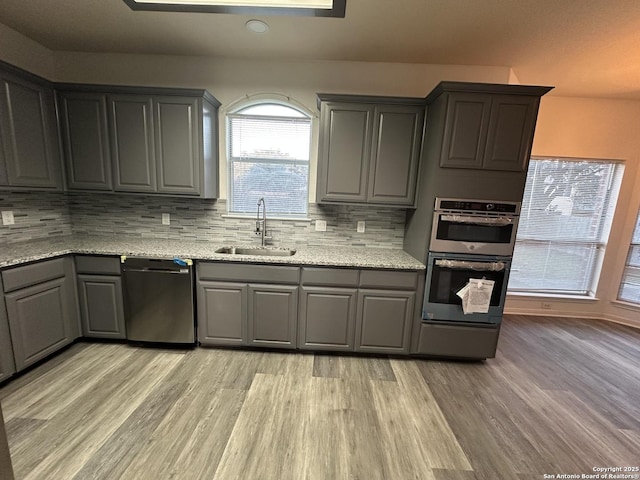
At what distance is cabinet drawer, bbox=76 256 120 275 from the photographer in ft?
7.79

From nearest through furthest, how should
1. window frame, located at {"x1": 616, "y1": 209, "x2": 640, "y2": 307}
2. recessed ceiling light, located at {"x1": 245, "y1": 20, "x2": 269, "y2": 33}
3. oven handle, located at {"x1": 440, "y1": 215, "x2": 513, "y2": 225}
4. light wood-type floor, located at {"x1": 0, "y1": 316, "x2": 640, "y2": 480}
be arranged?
light wood-type floor, located at {"x1": 0, "y1": 316, "x2": 640, "y2": 480}
recessed ceiling light, located at {"x1": 245, "y1": 20, "x2": 269, "y2": 33}
oven handle, located at {"x1": 440, "y1": 215, "x2": 513, "y2": 225}
window frame, located at {"x1": 616, "y1": 209, "x2": 640, "y2": 307}

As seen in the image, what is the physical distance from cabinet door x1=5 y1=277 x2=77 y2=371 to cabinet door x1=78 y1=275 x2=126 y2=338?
107mm

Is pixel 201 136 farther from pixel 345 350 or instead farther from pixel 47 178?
pixel 345 350

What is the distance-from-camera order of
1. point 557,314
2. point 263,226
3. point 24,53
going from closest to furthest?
point 24,53
point 263,226
point 557,314

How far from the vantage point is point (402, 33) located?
86.7 inches

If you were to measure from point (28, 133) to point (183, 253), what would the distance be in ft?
5.38

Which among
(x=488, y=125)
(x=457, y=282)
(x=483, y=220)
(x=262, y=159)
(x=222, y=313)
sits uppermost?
(x=488, y=125)

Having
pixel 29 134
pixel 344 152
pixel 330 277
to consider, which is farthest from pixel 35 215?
pixel 344 152

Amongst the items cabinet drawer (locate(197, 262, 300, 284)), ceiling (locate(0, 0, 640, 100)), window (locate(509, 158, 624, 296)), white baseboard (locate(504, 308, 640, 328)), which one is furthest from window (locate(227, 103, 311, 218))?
white baseboard (locate(504, 308, 640, 328))

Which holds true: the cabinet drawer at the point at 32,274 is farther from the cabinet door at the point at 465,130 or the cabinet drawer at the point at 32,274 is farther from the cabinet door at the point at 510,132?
the cabinet door at the point at 510,132

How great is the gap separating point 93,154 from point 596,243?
19.6ft

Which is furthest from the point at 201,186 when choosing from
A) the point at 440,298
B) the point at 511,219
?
the point at 511,219

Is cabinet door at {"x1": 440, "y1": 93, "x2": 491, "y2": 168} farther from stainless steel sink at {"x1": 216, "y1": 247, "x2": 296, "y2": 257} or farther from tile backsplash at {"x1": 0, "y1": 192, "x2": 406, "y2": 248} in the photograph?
stainless steel sink at {"x1": 216, "y1": 247, "x2": 296, "y2": 257}

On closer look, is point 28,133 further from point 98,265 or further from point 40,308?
point 40,308
